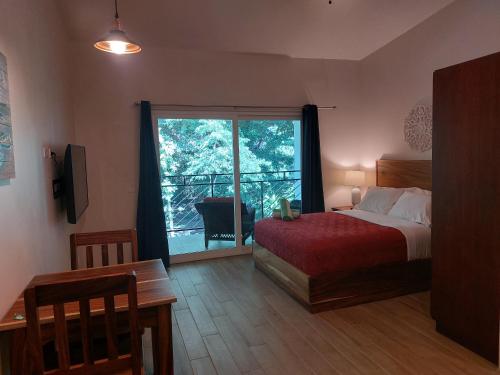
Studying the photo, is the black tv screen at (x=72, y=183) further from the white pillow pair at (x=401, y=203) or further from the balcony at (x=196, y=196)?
the white pillow pair at (x=401, y=203)

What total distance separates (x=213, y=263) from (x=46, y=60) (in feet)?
9.88

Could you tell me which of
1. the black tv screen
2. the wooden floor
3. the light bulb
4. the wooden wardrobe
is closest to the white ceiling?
the light bulb

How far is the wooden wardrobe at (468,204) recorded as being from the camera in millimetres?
2291

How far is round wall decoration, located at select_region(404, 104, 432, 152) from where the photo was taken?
14.4 ft

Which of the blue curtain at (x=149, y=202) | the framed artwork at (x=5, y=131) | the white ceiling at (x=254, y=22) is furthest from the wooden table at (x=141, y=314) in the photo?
the white ceiling at (x=254, y=22)

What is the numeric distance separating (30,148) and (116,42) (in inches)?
34.1

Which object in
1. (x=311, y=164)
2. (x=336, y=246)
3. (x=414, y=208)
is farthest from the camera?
(x=311, y=164)

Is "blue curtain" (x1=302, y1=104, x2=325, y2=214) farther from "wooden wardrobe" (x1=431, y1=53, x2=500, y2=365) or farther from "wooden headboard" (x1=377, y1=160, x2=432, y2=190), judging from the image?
"wooden wardrobe" (x1=431, y1=53, x2=500, y2=365)

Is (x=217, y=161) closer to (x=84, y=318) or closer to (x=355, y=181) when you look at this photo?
(x=355, y=181)

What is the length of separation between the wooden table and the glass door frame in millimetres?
2663

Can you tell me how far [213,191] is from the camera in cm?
498

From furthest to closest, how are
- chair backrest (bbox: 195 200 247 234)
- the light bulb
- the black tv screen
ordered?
1. chair backrest (bbox: 195 200 247 234)
2. the black tv screen
3. the light bulb

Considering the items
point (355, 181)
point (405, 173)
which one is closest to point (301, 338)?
point (405, 173)

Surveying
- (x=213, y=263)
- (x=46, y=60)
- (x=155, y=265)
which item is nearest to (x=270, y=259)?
(x=213, y=263)
